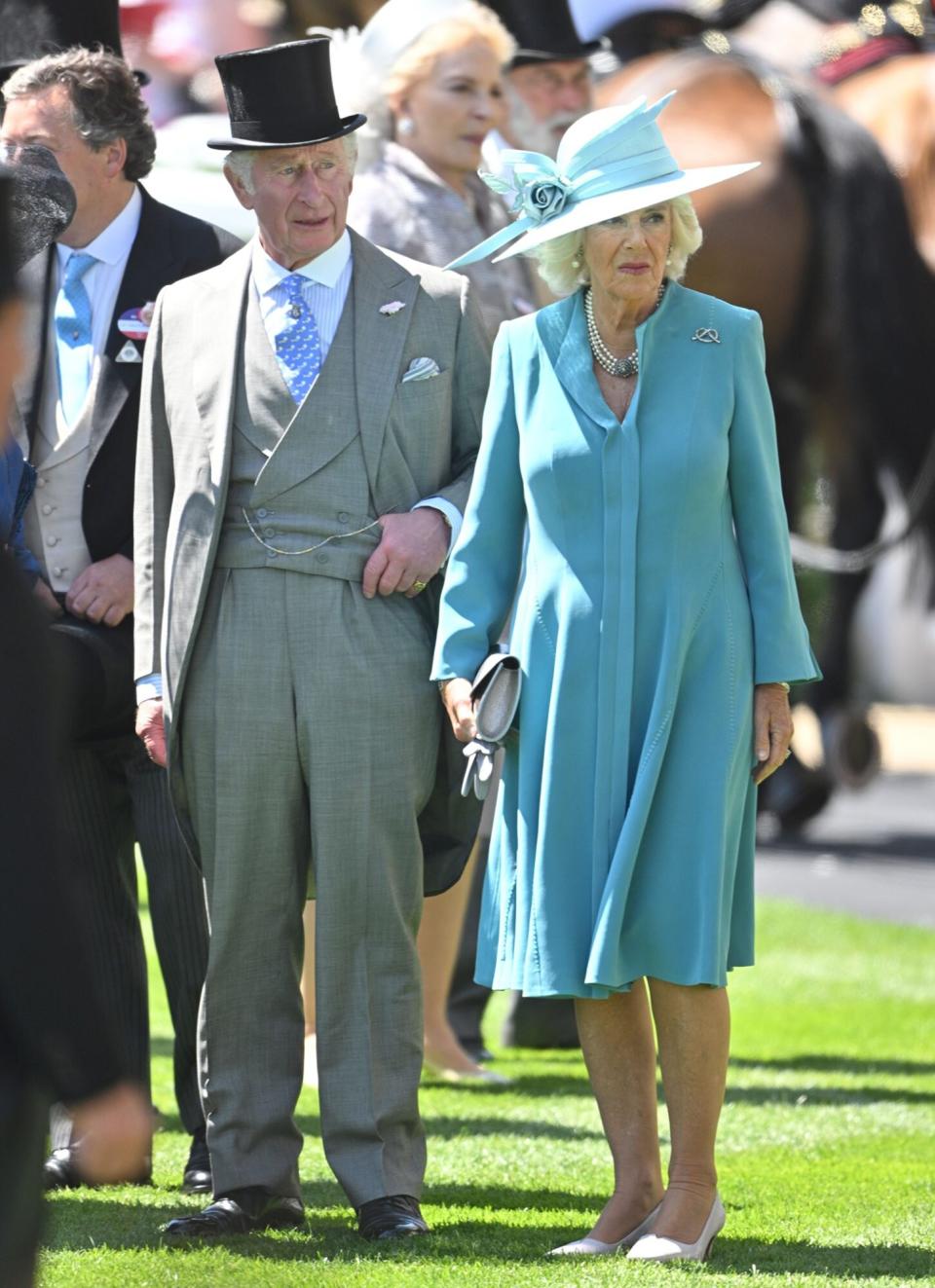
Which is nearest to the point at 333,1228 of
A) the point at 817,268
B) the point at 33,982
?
the point at 33,982

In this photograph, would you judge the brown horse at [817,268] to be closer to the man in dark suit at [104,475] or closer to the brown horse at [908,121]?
the brown horse at [908,121]

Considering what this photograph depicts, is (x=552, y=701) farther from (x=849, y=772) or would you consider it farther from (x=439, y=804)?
(x=849, y=772)

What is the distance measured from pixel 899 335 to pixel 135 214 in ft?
23.2

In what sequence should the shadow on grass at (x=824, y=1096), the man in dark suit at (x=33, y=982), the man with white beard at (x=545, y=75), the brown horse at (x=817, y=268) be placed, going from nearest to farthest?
the man in dark suit at (x=33, y=982) < the shadow on grass at (x=824, y=1096) < the man with white beard at (x=545, y=75) < the brown horse at (x=817, y=268)

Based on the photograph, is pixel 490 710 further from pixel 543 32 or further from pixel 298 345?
pixel 543 32

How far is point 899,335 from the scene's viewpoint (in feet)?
38.5

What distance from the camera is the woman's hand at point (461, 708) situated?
14.4 feet

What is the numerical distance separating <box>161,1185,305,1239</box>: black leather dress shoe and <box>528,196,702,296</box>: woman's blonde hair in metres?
1.79

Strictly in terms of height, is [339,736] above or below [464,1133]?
above

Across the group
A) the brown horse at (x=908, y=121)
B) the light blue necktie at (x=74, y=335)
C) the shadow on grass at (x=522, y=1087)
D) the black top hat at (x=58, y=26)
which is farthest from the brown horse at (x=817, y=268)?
the light blue necktie at (x=74, y=335)

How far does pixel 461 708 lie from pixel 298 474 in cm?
55

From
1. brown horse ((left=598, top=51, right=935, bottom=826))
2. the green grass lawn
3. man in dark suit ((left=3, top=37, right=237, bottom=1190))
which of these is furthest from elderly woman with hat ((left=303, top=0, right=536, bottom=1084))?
brown horse ((left=598, top=51, right=935, bottom=826))

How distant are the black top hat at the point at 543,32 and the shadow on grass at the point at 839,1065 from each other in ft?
10.3

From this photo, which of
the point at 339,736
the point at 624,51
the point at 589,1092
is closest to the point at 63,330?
the point at 339,736
